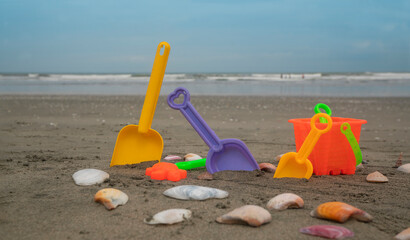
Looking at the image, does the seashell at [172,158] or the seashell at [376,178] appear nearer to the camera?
the seashell at [376,178]

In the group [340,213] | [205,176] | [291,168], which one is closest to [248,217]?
[340,213]

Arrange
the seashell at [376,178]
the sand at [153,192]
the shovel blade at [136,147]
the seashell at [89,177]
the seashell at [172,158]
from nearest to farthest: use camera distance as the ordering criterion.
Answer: the sand at [153,192] < the seashell at [89,177] < the seashell at [376,178] < the shovel blade at [136,147] < the seashell at [172,158]

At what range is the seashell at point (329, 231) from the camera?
6.07 feet

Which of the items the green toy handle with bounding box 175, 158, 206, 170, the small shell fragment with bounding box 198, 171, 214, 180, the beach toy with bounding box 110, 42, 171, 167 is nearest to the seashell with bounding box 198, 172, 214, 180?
the small shell fragment with bounding box 198, 171, 214, 180

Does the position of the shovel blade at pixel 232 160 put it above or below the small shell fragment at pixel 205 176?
above

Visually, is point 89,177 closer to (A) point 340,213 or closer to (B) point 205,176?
(B) point 205,176

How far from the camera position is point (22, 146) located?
4512 millimetres

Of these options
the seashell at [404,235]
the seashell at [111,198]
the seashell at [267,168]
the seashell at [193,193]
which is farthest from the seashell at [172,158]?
the seashell at [404,235]

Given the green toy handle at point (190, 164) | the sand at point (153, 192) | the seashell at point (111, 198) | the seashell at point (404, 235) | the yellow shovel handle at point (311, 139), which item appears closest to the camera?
the seashell at point (404, 235)

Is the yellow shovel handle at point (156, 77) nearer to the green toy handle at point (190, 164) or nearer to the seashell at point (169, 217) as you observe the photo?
the green toy handle at point (190, 164)

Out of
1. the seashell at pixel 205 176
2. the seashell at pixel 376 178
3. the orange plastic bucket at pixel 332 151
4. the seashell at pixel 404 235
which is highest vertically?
the orange plastic bucket at pixel 332 151

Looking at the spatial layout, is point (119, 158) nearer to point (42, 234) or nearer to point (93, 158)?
point (93, 158)

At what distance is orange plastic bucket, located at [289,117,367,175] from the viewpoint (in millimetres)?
3037

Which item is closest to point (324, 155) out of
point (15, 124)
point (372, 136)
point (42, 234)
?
point (42, 234)
